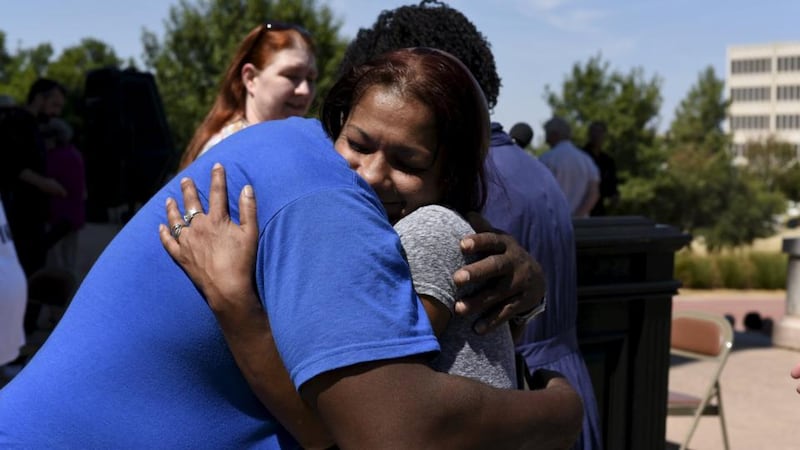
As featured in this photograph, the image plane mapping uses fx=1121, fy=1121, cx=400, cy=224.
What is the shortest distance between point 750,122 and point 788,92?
21.9ft

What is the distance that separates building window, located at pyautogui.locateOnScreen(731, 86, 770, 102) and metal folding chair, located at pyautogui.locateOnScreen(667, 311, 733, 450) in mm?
148556

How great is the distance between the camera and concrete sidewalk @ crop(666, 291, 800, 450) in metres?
6.58

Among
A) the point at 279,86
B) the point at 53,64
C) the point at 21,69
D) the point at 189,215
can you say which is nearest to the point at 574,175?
the point at 279,86

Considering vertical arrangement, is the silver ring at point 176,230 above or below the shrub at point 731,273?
above

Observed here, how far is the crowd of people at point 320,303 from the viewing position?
4.33 ft

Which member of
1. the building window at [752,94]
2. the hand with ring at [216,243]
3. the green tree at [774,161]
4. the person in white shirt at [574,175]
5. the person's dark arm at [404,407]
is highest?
the building window at [752,94]

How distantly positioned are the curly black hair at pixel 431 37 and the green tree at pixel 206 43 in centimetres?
3129

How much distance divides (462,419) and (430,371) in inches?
3.0

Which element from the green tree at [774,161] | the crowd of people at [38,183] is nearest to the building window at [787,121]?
the green tree at [774,161]

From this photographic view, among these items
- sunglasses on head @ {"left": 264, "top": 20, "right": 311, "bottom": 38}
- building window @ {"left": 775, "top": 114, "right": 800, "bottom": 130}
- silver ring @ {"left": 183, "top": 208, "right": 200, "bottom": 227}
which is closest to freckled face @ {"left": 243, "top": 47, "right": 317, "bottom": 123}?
sunglasses on head @ {"left": 264, "top": 20, "right": 311, "bottom": 38}

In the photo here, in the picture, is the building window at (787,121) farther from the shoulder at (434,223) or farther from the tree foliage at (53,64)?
the shoulder at (434,223)

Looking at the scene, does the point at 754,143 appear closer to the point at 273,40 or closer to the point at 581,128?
the point at 581,128

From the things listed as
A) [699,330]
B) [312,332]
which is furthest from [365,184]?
[699,330]

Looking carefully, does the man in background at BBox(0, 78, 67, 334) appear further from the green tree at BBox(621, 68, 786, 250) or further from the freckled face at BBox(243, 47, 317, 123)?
the green tree at BBox(621, 68, 786, 250)
